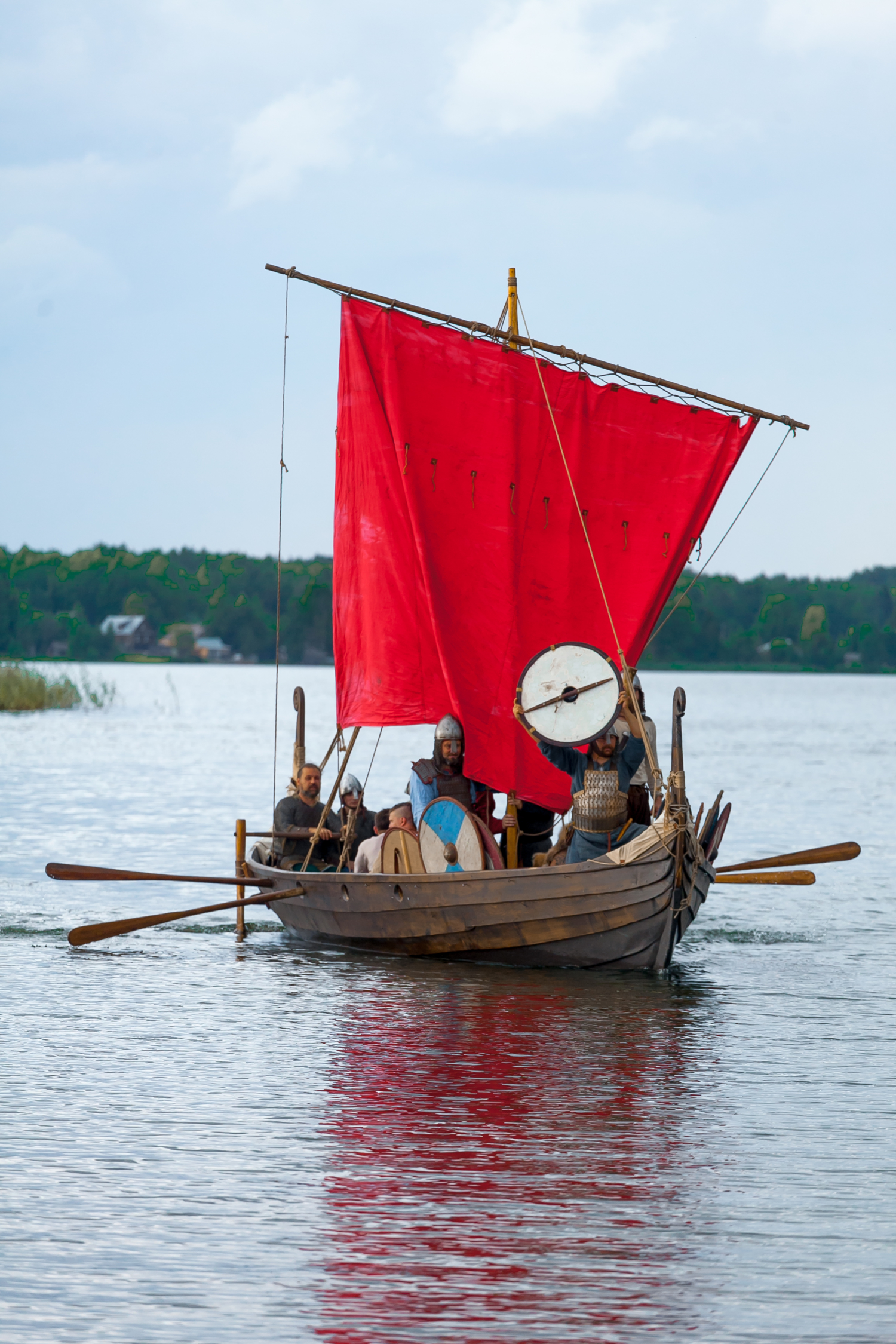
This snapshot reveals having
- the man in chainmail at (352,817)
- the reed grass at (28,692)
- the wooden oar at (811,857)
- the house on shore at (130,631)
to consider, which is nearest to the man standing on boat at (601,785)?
the wooden oar at (811,857)

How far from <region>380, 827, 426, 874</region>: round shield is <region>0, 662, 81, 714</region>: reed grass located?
40.9 meters

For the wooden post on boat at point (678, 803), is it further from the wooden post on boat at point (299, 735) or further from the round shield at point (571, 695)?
the wooden post on boat at point (299, 735)

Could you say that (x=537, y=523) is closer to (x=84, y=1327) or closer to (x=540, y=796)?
(x=540, y=796)

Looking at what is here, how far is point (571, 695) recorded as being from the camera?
13.8m

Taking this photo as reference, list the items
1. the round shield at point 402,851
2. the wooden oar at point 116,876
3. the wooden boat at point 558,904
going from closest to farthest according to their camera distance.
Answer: the wooden boat at point 558,904 < the round shield at point 402,851 < the wooden oar at point 116,876

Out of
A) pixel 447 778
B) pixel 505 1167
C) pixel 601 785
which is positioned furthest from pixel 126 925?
pixel 505 1167

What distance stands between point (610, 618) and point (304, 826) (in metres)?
3.88

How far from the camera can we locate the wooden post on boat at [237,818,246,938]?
1689 cm

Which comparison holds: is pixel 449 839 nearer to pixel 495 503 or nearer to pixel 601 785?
pixel 601 785

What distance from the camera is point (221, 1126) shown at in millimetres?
9578

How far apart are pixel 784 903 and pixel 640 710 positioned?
9420 millimetres

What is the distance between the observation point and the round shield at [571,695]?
1369cm

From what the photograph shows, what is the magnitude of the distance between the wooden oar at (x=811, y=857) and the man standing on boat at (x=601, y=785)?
6.15ft

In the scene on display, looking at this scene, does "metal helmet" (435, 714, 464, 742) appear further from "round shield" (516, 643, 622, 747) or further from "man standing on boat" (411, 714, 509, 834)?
"round shield" (516, 643, 622, 747)
